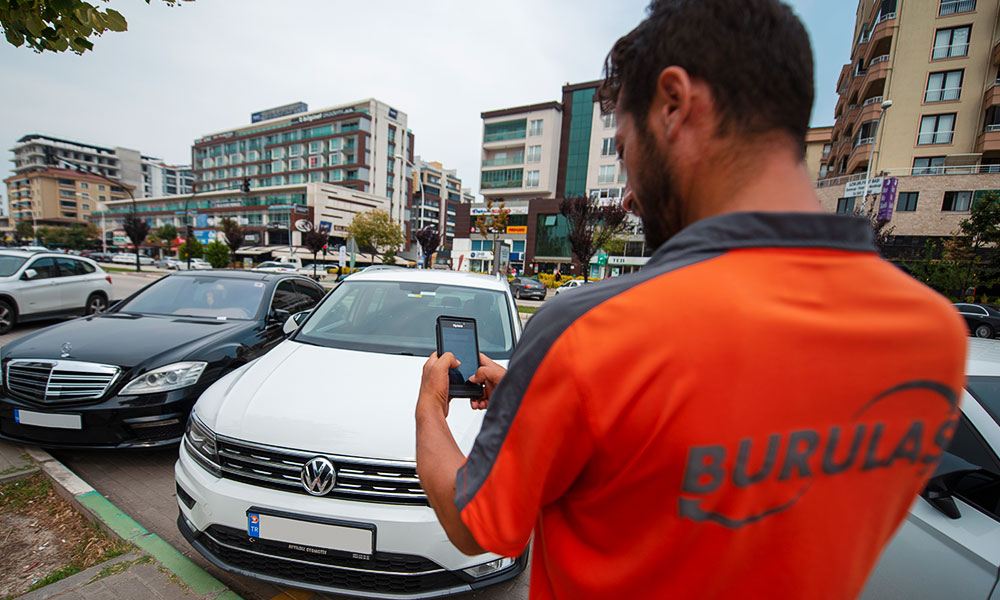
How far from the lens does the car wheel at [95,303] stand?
30.7 feet

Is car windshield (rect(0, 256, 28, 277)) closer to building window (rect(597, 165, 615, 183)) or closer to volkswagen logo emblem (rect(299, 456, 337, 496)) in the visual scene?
volkswagen logo emblem (rect(299, 456, 337, 496))

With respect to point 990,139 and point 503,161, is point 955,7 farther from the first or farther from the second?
point 503,161

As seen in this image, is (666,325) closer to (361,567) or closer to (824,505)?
(824,505)

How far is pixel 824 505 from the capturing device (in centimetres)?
62

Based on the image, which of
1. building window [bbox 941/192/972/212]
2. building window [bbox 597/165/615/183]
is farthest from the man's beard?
building window [bbox 597/165/615/183]

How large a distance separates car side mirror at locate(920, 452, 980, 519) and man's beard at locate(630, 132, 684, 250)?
1.88 metres

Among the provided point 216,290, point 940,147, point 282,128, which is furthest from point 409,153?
point 216,290

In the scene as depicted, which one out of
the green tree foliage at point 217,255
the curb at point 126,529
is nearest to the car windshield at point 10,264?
the curb at point 126,529

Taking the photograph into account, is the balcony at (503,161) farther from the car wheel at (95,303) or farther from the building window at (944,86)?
the car wheel at (95,303)

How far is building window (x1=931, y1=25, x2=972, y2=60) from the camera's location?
90.4 feet

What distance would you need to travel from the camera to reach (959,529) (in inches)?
66.3

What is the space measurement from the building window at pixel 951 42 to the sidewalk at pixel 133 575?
43.4 meters

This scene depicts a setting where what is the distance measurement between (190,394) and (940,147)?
41.9 m

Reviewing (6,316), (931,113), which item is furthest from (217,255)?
(931,113)
